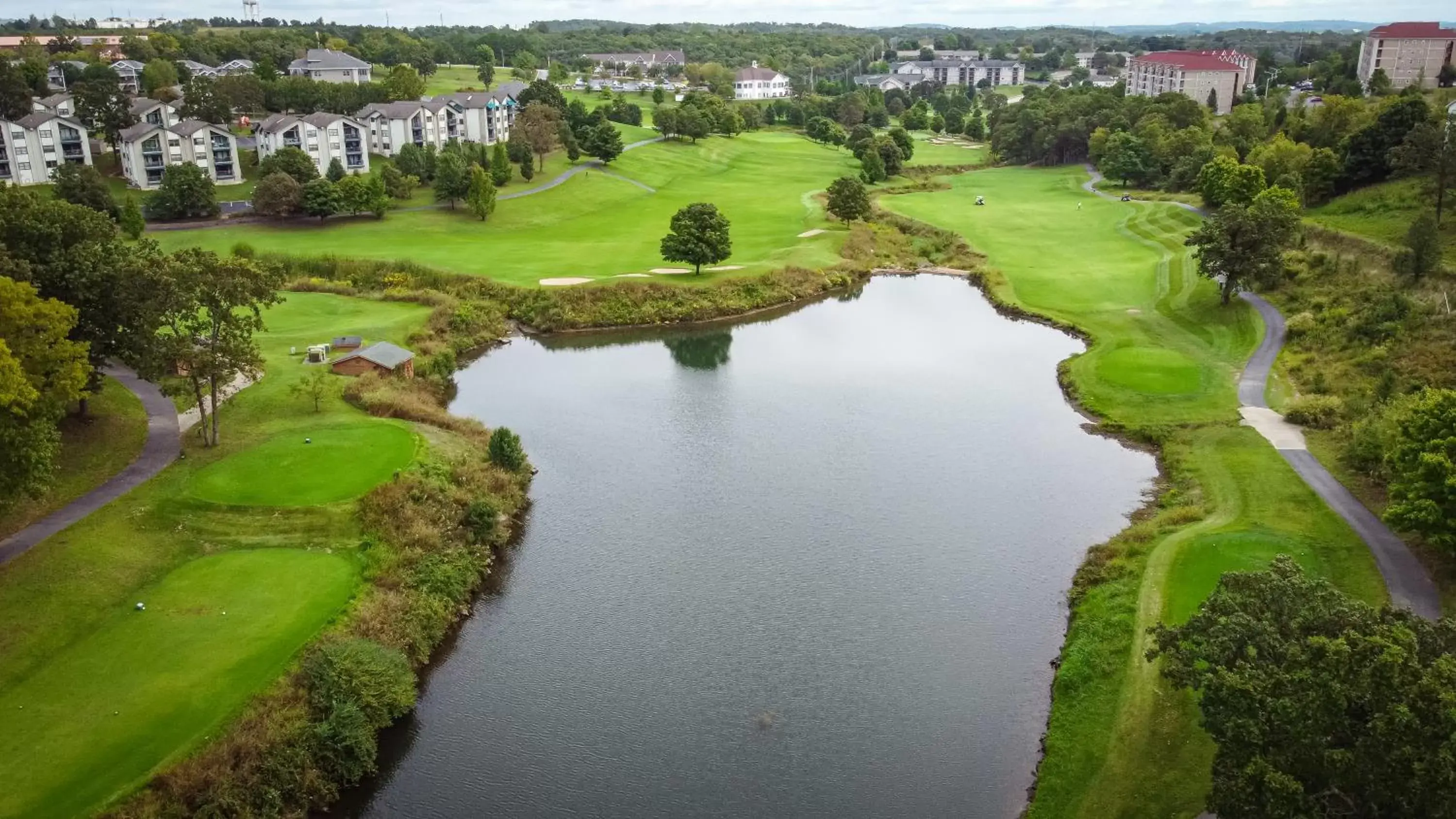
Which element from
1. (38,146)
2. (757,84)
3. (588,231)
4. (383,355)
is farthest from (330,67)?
→ (383,355)

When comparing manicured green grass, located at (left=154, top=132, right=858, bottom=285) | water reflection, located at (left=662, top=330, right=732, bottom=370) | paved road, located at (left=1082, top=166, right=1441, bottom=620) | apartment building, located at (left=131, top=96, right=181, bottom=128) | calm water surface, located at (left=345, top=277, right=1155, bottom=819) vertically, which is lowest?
calm water surface, located at (left=345, top=277, right=1155, bottom=819)

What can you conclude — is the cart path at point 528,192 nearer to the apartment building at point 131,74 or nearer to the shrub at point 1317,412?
the shrub at point 1317,412

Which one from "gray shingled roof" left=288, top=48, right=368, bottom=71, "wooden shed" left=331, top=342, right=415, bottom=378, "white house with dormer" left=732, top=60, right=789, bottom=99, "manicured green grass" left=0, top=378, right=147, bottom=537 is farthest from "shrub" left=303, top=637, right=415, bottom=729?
"white house with dormer" left=732, top=60, right=789, bottom=99

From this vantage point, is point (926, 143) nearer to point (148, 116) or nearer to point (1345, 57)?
point (1345, 57)

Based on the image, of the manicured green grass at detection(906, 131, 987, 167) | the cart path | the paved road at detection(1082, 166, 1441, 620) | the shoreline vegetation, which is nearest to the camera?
the shoreline vegetation

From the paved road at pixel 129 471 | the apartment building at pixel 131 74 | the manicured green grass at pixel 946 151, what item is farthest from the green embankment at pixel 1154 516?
the apartment building at pixel 131 74

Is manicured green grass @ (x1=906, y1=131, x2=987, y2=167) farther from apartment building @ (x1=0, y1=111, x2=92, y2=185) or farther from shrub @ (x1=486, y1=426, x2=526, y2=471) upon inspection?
shrub @ (x1=486, y1=426, x2=526, y2=471)
